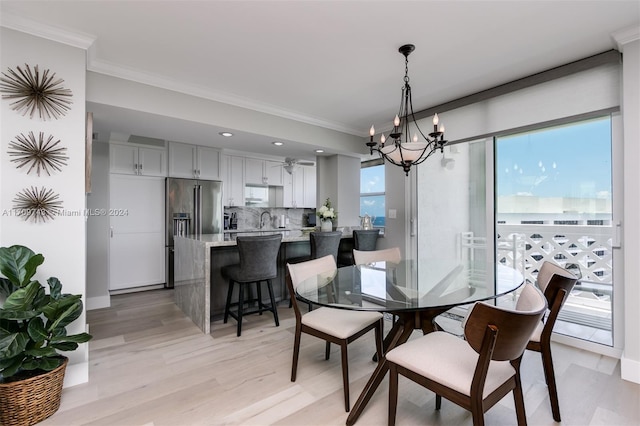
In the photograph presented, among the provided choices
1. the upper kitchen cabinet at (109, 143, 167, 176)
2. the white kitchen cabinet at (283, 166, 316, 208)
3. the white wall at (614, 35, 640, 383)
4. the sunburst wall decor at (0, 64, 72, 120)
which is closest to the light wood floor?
the white wall at (614, 35, 640, 383)


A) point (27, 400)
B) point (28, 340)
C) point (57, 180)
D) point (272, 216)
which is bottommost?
point (27, 400)

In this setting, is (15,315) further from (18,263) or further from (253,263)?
(253,263)

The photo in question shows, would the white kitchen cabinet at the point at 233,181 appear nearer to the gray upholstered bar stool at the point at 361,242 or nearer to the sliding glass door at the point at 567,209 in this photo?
the gray upholstered bar stool at the point at 361,242

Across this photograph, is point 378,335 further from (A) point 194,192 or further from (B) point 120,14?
(A) point 194,192

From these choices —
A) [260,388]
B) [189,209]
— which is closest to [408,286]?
[260,388]

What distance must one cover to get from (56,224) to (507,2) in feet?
10.5

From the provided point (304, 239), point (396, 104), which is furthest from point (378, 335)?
point (396, 104)

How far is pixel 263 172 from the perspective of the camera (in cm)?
598

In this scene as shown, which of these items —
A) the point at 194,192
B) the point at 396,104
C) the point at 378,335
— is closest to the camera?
the point at 378,335

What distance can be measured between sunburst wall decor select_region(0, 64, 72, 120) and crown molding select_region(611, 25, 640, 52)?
3.82 meters

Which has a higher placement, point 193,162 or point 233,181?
point 193,162

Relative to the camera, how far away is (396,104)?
349 cm

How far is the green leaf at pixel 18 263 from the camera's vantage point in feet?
5.65

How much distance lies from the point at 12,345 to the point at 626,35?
423 centimetres
